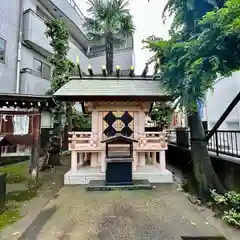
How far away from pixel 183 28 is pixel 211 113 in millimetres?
5894

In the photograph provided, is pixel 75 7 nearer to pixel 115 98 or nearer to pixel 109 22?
pixel 109 22

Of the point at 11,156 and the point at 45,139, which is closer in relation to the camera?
the point at 11,156

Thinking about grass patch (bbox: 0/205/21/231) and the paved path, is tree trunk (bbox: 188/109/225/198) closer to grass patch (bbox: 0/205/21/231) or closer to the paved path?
the paved path

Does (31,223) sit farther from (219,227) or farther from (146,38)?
(146,38)

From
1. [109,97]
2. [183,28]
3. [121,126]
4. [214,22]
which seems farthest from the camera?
[121,126]

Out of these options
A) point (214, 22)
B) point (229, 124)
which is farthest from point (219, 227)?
point (229, 124)

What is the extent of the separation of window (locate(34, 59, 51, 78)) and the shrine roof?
5.85 meters

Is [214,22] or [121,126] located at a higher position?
[214,22]

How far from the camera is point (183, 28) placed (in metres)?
5.30

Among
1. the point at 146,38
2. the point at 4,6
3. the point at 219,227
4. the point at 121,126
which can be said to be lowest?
the point at 219,227

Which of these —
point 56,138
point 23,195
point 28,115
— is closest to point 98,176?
point 23,195

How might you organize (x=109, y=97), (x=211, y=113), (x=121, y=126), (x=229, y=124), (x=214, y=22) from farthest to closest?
(x=211, y=113)
(x=229, y=124)
(x=121, y=126)
(x=109, y=97)
(x=214, y=22)

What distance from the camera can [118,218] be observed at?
12.1 feet

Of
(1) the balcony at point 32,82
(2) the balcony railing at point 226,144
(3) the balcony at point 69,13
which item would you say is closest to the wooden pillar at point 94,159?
(2) the balcony railing at point 226,144
